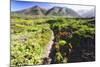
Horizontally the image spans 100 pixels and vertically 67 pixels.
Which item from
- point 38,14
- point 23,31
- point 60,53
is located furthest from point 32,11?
point 60,53

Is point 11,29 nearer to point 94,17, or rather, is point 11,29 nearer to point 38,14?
point 38,14

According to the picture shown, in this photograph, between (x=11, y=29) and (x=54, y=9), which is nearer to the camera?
(x=11, y=29)

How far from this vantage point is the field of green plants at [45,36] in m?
2.38

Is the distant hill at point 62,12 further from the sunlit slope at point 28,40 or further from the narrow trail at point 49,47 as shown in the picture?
the narrow trail at point 49,47

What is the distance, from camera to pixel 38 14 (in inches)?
98.0

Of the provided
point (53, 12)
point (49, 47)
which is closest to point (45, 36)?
point (49, 47)

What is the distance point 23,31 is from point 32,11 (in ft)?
0.86

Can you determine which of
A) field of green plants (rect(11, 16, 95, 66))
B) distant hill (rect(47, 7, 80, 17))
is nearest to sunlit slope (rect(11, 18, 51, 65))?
field of green plants (rect(11, 16, 95, 66))

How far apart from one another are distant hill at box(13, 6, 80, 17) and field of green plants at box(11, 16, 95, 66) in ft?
0.20

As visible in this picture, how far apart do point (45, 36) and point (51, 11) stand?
1.03 feet

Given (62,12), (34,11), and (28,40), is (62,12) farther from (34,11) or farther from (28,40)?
(28,40)

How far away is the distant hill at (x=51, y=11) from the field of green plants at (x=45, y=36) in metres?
0.06

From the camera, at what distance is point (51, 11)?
8.36 ft
